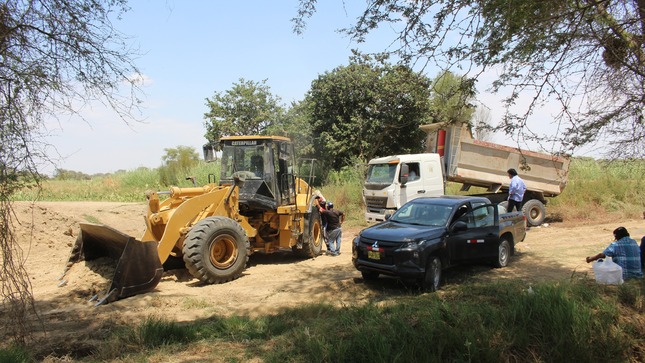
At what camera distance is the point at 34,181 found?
3.97 metres

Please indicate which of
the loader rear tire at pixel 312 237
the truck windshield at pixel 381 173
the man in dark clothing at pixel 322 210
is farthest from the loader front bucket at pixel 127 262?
the truck windshield at pixel 381 173

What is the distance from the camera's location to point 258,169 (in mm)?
10008

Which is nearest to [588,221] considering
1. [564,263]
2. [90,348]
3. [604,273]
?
[564,263]

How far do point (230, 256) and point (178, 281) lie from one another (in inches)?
43.4

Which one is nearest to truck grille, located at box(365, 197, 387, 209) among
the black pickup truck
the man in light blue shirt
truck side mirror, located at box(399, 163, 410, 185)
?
truck side mirror, located at box(399, 163, 410, 185)

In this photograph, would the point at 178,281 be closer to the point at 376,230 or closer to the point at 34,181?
the point at 376,230

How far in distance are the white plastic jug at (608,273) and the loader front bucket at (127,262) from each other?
268 inches

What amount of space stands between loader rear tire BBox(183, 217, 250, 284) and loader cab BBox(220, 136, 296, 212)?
1205mm

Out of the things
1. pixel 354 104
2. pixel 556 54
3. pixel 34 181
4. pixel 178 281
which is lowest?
pixel 178 281

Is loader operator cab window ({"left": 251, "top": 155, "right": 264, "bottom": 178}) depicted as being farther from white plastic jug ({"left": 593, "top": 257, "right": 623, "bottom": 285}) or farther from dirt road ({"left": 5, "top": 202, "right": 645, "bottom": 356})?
white plastic jug ({"left": 593, "top": 257, "right": 623, "bottom": 285})

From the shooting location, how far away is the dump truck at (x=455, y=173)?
46.4 ft

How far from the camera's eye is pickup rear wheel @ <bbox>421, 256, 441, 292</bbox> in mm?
7387

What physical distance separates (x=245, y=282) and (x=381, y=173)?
Answer: 24.0ft

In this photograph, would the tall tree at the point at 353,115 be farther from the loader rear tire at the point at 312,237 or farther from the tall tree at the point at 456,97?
the tall tree at the point at 456,97
